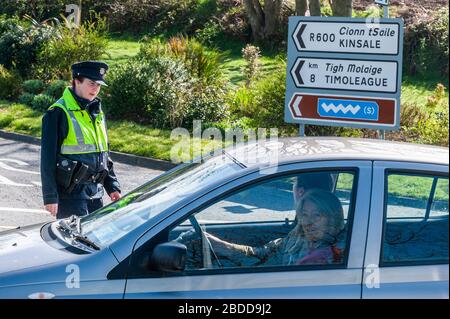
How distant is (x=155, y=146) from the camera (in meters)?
14.1

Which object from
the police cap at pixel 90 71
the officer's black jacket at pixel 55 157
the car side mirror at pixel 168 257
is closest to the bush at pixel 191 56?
the police cap at pixel 90 71

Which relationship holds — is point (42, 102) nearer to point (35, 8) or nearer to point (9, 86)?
point (9, 86)

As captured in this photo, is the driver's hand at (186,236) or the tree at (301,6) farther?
the tree at (301,6)

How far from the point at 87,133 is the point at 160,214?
2.00m

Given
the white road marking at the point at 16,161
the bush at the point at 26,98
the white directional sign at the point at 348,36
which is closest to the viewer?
the white directional sign at the point at 348,36

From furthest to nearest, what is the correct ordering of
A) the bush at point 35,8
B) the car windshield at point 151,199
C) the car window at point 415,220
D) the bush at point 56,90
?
the bush at point 35,8
the bush at point 56,90
the car windshield at point 151,199
the car window at point 415,220

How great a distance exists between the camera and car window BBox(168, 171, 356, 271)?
401cm

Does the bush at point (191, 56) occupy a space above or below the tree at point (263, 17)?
below

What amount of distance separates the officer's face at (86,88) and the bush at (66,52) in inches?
535

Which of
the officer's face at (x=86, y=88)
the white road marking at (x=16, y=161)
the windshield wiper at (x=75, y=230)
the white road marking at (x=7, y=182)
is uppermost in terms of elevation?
the officer's face at (x=86, y=88)

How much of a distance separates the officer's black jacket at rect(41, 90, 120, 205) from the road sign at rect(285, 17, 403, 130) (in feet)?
9.60

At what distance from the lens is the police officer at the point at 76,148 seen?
568cm

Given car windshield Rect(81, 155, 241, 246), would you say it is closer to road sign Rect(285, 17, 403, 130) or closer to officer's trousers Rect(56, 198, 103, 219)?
officer's trousers Rect(56, 198, 103, 219)

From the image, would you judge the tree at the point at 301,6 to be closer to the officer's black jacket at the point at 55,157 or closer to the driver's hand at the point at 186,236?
the officer's black jacket at the point at 55,157
